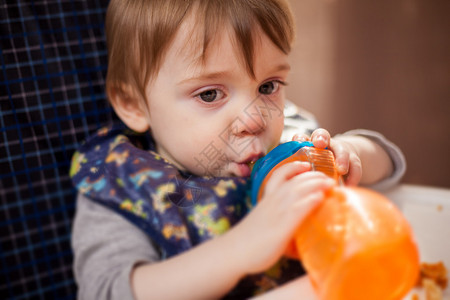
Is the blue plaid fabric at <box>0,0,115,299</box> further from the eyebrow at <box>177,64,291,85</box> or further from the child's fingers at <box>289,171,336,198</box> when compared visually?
the child's fingers at <box>289,171,336,198</box>

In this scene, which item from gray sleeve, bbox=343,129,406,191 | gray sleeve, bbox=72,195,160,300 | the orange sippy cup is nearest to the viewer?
the orange sippy cup

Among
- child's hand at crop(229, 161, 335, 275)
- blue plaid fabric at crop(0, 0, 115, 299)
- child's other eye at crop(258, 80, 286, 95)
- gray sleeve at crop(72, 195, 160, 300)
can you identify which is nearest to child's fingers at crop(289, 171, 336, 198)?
child's hand at crop(229, 161, 335, 275)

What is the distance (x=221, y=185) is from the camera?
454 millimetres

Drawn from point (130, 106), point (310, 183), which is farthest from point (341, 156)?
point (130, 106)

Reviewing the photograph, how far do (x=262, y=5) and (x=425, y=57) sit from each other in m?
0.67

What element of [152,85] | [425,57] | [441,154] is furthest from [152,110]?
[441,154]

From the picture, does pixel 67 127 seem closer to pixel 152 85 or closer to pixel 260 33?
pixel 152 85

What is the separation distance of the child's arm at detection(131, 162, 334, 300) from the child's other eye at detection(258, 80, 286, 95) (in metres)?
0.10

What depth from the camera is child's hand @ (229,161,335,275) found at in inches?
11.9

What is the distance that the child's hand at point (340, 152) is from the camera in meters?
0.40

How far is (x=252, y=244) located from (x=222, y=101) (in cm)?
15

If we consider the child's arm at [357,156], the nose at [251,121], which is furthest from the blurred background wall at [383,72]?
the nose at [251,121]

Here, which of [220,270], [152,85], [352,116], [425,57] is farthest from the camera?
[425,57]

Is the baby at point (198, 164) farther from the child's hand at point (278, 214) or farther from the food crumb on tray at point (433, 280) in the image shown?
the food crumb on tray at point (433, 280)
